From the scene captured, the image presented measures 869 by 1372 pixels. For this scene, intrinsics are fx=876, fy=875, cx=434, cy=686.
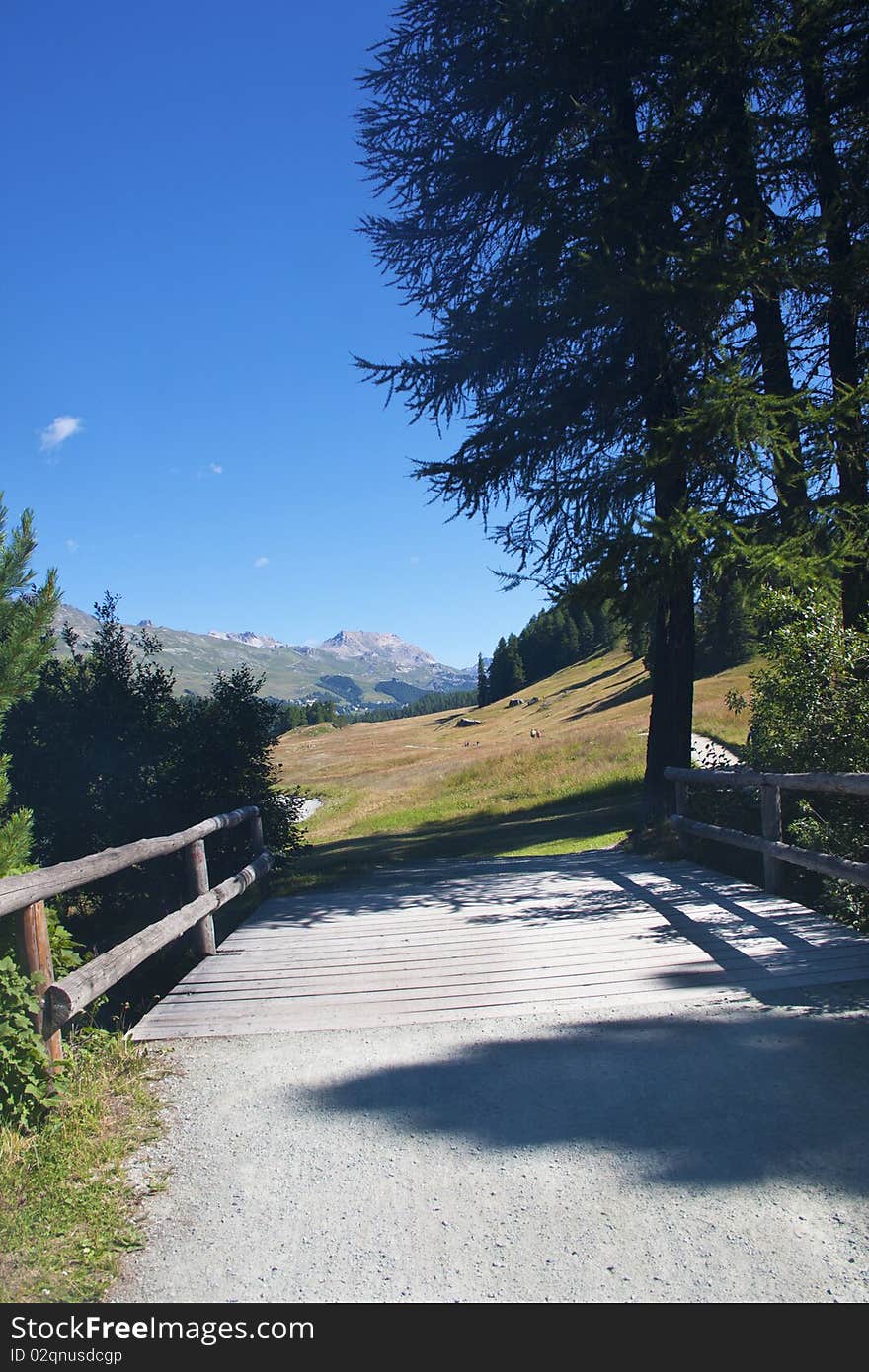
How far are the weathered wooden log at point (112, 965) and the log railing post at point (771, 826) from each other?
4755mm

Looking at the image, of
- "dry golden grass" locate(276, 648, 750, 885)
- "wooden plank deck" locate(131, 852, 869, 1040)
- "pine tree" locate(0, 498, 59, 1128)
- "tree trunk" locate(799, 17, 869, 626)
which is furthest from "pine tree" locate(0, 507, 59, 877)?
"tree trunk" locate(799, 17, 869, 626)

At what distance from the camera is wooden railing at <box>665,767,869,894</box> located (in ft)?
19.4

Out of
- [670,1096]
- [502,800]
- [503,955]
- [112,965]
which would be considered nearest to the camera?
[670,1096]

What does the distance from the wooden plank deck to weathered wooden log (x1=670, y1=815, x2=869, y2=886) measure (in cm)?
42

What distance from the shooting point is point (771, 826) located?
24.7ft

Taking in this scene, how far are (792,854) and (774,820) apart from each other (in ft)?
1.87

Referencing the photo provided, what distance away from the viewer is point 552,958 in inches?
248

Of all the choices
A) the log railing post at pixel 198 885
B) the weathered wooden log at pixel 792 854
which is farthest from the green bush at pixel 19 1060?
the weathered wooden log at pixel 792 854

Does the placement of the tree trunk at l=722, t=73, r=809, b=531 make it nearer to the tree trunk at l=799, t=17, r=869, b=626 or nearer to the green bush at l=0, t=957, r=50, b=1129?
the tree trunk at l=799, t=17, r=869, b=626

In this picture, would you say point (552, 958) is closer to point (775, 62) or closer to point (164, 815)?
point (164, 815)

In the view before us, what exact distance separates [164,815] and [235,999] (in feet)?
20.6

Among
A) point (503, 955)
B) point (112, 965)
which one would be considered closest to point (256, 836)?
point (503, 955)

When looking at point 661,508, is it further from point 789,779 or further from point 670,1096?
point 670,1096
